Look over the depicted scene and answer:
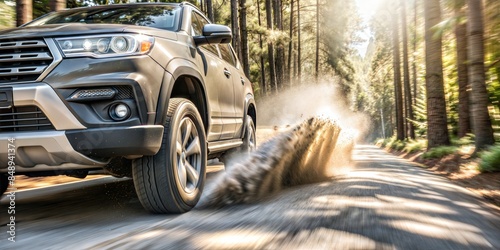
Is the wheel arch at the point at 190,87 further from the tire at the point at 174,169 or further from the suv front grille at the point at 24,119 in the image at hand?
the suv front grille at the point at 24,119

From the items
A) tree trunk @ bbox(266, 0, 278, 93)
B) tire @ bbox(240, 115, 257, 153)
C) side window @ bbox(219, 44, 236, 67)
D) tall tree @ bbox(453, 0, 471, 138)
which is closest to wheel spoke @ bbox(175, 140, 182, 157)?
side window @ bbox(219, 44, 236, 67)

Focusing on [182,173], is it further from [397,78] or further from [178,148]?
[397,78]

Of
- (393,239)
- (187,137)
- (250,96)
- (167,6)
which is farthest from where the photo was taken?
(250,96)

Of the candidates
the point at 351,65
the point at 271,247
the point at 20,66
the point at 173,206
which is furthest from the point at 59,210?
the point at 351,65

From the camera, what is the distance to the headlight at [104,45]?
3.32 meters

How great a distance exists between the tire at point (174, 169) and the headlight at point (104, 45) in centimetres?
61

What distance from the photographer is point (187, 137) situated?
4.16 metres

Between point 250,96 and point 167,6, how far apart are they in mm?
2366

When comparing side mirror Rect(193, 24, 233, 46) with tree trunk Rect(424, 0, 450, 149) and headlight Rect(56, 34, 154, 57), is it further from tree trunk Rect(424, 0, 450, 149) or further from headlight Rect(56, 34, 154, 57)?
tree trunk Rect(424, 0, 450, 149)

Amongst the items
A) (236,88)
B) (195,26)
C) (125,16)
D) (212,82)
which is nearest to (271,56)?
(236,88)

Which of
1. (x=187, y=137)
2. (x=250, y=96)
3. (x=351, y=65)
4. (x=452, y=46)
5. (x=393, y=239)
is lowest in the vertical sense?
(x=393, y=239)

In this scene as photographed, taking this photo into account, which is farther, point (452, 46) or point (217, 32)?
point (452, 46)

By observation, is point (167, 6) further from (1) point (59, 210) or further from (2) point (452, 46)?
(2) point (452, 46)

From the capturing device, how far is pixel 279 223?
334 centimetres
